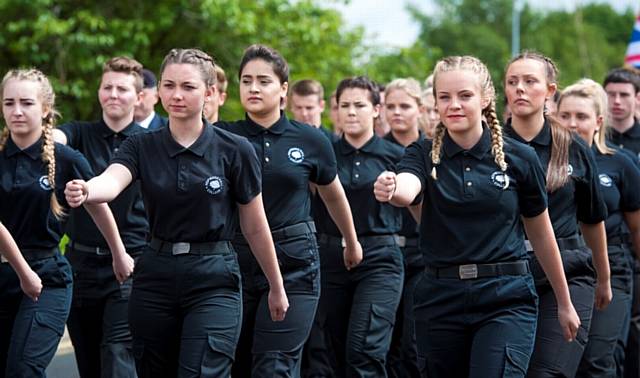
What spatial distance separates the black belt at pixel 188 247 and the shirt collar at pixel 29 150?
142 cm

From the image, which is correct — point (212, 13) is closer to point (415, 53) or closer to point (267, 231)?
point (415, 53)

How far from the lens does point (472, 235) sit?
6.02 m

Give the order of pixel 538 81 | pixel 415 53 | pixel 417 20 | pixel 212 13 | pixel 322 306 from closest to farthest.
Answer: pixel 538 81 < pixel 322 306 < pixel 212 13 < pixel 415 53 < pixel 417 20

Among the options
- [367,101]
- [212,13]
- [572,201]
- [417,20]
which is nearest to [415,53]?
[212,13]

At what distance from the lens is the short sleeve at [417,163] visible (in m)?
6.11

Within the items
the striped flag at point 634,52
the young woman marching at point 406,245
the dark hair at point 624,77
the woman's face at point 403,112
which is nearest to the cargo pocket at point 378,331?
the young woman marching at point 406,245

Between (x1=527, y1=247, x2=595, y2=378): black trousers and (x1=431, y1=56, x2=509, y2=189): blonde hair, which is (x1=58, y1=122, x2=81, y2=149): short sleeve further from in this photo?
(x1=527, y1=247, x2=595, y2=378): black trousers

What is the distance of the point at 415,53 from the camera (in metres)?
27.7

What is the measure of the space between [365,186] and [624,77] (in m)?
2.55

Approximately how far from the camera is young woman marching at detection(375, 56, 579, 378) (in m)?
5.98

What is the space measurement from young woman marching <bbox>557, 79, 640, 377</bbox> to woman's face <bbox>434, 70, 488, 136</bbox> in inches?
82.1

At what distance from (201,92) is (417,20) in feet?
240

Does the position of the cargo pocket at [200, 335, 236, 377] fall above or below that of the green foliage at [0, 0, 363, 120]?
below

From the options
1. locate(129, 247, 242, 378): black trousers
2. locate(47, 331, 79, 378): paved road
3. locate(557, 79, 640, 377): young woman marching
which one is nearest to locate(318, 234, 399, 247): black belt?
locate(557, 79, 640, 377): young woman marching
